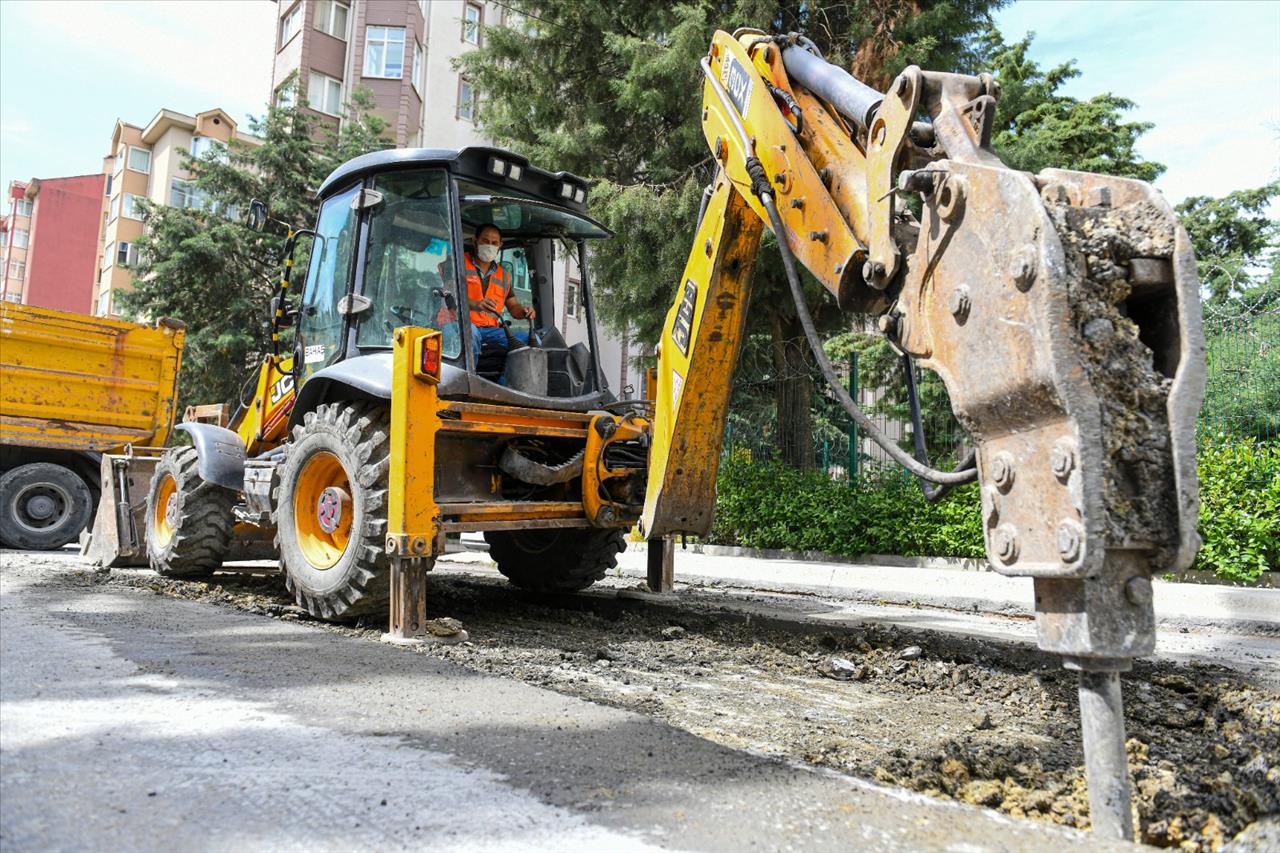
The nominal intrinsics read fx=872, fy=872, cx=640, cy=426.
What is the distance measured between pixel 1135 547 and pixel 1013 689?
2.11m

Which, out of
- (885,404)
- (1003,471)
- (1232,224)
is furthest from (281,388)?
(1232,224)

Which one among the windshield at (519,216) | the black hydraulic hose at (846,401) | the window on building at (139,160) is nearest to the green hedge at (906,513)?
the windshield at (519,216)

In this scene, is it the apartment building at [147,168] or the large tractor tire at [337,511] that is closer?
the large tractor tire at [337,511]

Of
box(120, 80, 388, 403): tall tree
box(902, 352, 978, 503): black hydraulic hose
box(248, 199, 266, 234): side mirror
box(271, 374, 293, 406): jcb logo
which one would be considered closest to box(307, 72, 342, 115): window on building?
box(120, 80, 388, 403): tall tree

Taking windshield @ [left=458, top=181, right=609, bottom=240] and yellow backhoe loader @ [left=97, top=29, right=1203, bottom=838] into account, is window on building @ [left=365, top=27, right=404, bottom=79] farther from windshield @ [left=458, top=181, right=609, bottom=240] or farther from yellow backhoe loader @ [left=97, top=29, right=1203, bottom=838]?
windshield @ [left=458, top=181, right=609, bottom=240]

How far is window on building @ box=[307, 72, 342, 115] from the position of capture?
2583 centimetres

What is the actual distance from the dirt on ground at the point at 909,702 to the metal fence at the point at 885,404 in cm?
295

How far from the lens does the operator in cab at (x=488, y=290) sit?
571cm

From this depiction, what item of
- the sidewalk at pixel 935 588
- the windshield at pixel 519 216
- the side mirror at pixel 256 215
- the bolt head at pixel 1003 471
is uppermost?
the windshield at pixel 519 216

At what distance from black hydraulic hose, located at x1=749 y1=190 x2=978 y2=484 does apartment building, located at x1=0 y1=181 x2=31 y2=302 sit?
77.4m

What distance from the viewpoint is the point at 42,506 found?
10.6m

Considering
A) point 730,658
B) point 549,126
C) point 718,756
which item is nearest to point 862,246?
point 718,756

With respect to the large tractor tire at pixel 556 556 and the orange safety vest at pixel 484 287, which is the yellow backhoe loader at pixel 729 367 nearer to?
the large tractor tire at pixel 556 556

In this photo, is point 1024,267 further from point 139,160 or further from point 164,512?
point 139,160
